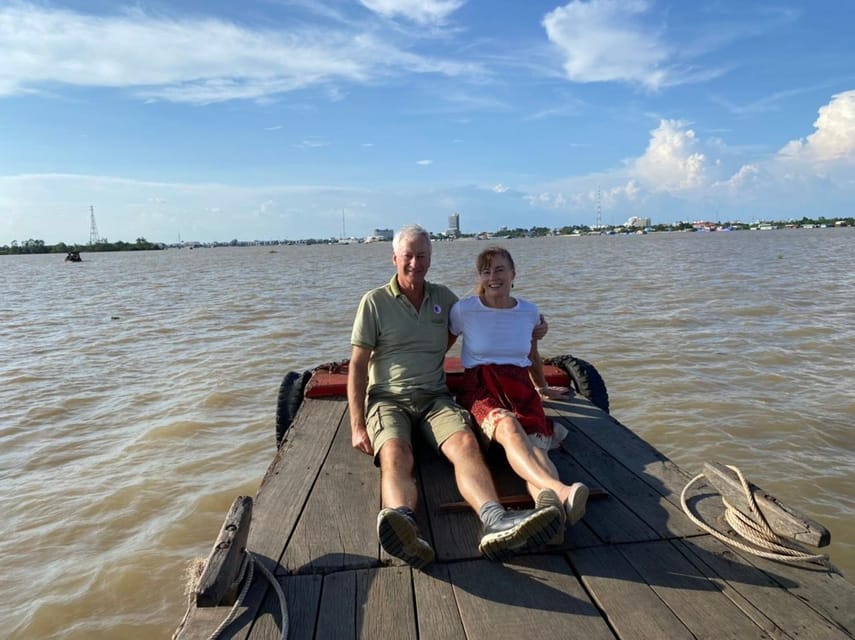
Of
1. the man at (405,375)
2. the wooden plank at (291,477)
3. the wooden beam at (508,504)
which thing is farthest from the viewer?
the man at (405,375)

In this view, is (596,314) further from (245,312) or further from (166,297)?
(166,297)

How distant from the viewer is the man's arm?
12.3 ft

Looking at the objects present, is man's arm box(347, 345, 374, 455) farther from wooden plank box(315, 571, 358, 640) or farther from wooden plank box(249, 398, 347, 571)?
wooden plank box(315, 571, 358, 640)

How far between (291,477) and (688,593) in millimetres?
2272

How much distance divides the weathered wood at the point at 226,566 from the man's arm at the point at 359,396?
1.24 m

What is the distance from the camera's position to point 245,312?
56.7 ft

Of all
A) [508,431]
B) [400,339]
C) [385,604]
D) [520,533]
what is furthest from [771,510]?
[400,339]

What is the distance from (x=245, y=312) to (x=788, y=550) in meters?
16.3

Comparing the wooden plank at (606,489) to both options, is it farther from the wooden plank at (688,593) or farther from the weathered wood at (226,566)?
the weathered wood at (226,566)

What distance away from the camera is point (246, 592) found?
2438 millimetres

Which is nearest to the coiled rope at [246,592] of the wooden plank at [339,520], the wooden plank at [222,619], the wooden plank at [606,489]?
the wooden plank at [222,619]

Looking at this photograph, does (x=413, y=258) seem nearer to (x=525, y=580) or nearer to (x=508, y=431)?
(x=508, y=431)

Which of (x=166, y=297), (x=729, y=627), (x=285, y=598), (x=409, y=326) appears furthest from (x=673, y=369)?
(x=166, y=297)

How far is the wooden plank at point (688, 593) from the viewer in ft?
7.28
